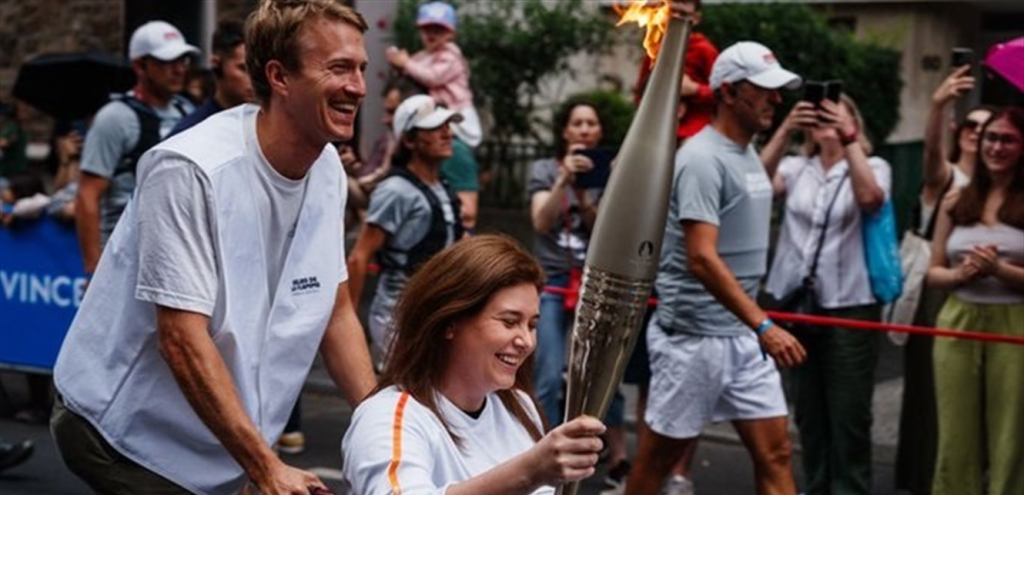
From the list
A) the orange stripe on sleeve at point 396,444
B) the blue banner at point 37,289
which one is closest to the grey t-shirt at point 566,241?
the blue banner at point 37,289

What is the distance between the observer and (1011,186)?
7.80m

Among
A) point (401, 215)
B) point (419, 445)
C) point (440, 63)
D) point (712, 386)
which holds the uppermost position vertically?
point (440, 63)

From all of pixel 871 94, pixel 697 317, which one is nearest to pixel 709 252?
pixel 697 317

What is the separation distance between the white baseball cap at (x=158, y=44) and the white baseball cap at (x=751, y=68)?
2704 millimetres

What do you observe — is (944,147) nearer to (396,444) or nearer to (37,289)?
(37,289)

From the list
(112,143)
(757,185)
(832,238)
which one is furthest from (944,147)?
(112,143)

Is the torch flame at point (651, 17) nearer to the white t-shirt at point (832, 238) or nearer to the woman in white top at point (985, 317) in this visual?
the woman in white top at point (985, 317)

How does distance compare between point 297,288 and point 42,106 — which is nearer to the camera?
point 297,288

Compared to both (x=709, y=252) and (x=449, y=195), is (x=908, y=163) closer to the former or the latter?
(x=449, y=195)

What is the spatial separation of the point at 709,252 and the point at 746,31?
371 inches

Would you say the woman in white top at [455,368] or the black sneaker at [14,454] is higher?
the woman in white top at [455,368]

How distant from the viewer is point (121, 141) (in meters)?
8.46

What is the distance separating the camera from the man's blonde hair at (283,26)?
4168 mm

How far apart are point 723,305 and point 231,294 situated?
3.10 m
